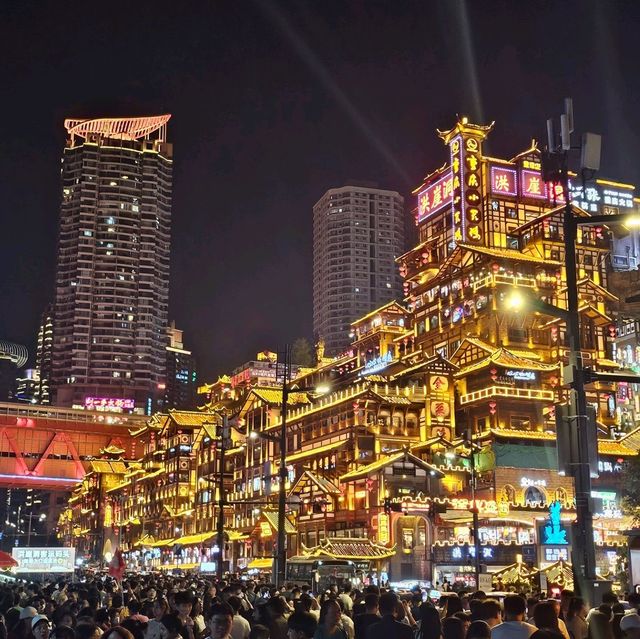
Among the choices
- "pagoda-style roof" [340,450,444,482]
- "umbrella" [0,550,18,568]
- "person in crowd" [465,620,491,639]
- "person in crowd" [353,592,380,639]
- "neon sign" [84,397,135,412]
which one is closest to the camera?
"person in crowd" [465,620,491,639]

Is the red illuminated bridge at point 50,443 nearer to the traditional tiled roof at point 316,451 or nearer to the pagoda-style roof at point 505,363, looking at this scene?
the traditional tiled roof at point 316,451

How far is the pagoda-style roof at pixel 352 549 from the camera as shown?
168 feet

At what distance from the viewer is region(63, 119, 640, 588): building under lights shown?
5978 cm

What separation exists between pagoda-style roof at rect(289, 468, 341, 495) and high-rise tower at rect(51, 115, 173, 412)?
10735cm

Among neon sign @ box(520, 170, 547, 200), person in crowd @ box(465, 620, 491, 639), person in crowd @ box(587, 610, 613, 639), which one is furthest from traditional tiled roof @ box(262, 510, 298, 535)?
person in crowd @ box(465, 620, 491, 639)

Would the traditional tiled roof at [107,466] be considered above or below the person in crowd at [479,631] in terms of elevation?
above

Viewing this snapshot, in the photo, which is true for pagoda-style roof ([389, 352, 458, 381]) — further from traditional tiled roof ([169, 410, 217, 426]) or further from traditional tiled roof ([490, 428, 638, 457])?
traditional tiled roof ([169, 410, 217, 426])

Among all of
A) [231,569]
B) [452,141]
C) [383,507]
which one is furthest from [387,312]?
[383,507]

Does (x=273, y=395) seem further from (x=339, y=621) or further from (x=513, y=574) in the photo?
(x=339, y=621)

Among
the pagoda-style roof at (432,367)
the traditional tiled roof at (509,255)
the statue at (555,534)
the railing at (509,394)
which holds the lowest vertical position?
the statue at (555,534)

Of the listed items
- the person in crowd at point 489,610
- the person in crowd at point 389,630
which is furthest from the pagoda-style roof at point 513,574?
the person in crowd at point 389,630

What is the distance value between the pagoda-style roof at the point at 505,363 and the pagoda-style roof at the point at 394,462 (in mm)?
11683

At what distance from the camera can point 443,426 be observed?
70.9 m

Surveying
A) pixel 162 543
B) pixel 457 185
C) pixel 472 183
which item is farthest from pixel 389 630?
pixel 162 543
